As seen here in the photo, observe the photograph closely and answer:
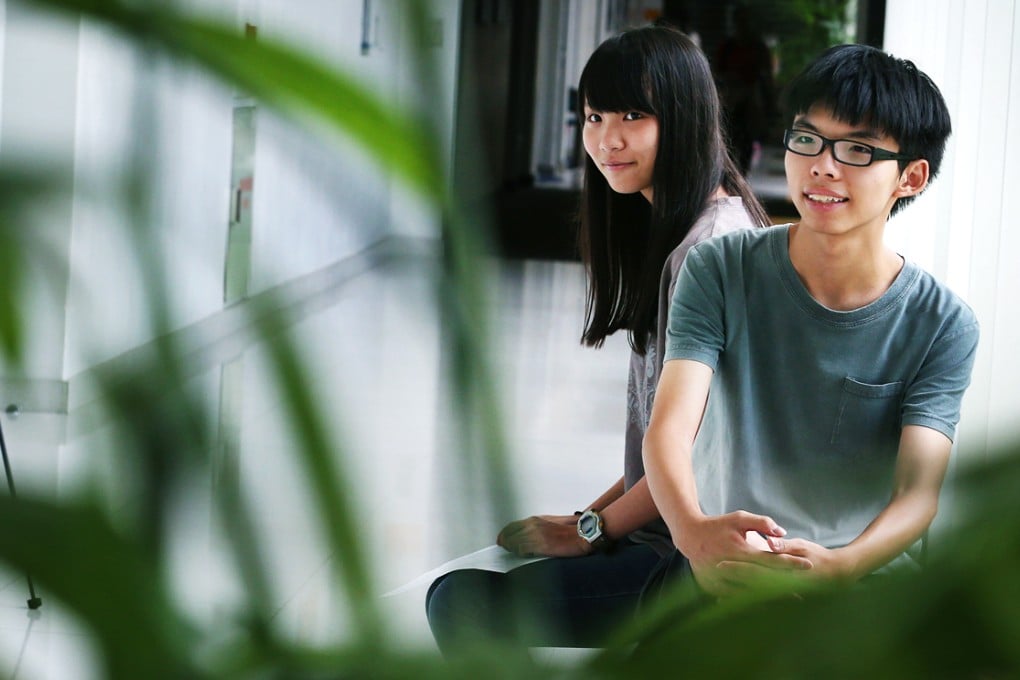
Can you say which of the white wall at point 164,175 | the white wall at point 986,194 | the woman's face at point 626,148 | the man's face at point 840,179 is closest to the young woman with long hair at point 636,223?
the woman's face at point 626,148

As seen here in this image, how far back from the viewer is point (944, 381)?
4.85ft

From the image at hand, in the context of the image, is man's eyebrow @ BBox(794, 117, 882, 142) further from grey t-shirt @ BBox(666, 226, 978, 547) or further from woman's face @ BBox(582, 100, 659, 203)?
woman's face @ BBox(582, 100, 659, 203)

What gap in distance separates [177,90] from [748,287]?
4.63ft

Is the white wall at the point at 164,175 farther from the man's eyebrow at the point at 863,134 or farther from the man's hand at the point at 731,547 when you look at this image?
the man's eyebrow at the point at 863,134

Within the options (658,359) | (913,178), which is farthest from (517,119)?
(913,178)

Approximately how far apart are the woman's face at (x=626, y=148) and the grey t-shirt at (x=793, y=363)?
0.28m

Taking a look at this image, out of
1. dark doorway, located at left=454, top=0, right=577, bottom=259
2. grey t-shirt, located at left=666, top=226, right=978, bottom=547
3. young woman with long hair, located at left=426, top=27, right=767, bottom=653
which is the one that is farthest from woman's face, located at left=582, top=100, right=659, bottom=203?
dark doorway, located at left=454, top=0, right=577, bottom=259

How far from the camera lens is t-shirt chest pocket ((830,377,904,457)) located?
1.49 m

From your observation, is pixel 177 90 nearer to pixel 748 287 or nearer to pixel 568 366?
pixel 748 287

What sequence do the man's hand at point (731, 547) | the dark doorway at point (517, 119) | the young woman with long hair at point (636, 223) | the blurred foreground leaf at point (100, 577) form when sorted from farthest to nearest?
the dark doorway at point (517, 119), the young woman with long hair at point (636, 223), the man's hand at point (731, 547), the blurred foreground leaf at point (100, 577)

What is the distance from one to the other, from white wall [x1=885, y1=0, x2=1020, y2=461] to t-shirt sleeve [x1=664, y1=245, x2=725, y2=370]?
0.66 metres

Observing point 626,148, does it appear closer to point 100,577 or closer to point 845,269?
point 845,269

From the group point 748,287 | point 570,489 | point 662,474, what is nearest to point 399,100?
point 662,474

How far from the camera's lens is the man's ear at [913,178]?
1531 mm
